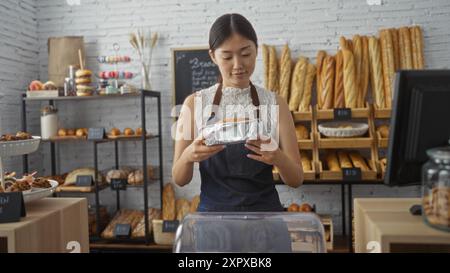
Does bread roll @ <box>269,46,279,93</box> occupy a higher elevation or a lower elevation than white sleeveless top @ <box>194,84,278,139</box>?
higher

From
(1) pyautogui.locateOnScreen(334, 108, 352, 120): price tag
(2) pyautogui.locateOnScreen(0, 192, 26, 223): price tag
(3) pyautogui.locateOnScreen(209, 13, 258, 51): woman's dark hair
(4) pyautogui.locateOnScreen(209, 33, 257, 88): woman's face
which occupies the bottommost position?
(2) pyautogui.locateOnScreen(0, 192, 26, 223): price tag

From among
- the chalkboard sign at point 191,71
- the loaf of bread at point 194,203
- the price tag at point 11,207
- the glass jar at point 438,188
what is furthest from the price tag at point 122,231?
the glass jar at point 438,188

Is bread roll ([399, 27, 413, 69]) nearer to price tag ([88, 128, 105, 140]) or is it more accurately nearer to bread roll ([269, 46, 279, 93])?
bread roll ([269, 46, 279, 93])

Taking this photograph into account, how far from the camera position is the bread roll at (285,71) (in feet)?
10.8

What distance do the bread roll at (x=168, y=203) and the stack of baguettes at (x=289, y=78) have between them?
1.23 metres

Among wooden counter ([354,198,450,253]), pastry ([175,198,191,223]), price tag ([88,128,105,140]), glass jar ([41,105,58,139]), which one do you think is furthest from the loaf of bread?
wooden counter ([354,198,450,253])

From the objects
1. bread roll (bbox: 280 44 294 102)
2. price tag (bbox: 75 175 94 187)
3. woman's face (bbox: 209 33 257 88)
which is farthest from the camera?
price tag (bbox: 75 175 94 187)

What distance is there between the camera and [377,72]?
318cm

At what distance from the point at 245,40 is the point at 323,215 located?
220 cm

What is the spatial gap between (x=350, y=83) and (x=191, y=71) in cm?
136

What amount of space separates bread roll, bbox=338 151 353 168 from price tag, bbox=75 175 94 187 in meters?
2.03

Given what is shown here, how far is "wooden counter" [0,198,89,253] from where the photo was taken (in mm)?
1068

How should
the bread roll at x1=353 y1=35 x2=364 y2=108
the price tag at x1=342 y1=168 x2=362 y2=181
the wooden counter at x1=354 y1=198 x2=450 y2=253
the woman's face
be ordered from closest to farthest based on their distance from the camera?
1. the wooden counter at x1=354 y1=198 x2=450 y2=253
2. the woman's face
3. the price tag at x1=342 y1=168 x2=362 y2=181
4. the bread roll at x1=353 y1=35 x2=364 y2=108

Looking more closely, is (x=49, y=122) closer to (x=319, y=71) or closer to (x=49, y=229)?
(x=319, y=71)
